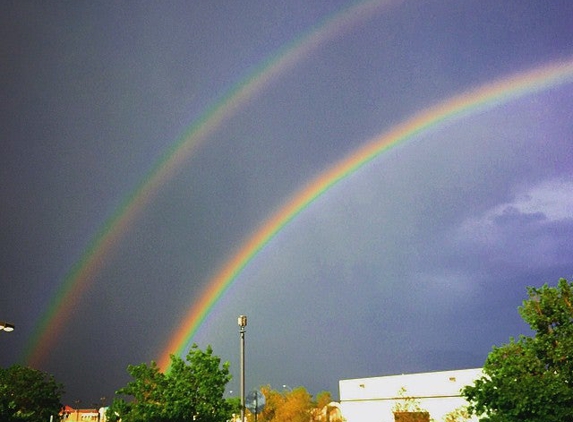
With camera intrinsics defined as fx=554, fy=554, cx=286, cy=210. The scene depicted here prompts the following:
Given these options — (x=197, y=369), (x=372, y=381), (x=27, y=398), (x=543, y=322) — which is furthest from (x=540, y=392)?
Answer: (x=372, y=381)

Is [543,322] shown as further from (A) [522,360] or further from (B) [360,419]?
(B) [360,419]

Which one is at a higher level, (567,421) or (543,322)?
(543,322)

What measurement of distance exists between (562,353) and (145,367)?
15755 mm

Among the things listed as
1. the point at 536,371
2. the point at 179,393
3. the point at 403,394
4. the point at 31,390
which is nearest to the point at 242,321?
the point at 179,393

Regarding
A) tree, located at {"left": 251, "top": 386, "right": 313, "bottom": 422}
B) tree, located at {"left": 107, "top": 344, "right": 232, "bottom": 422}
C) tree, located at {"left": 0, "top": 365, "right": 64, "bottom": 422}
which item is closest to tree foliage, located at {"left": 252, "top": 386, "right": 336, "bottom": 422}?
tree, located at {"left": 251, "top": 386, "right": 313, "bottom": 422}

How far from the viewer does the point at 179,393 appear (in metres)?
21.5

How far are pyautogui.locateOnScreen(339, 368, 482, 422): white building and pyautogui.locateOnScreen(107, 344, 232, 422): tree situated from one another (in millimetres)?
43086

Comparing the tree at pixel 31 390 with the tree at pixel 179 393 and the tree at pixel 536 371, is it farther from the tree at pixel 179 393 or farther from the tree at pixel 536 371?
the tree at pixel 536 371

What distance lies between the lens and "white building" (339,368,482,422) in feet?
204

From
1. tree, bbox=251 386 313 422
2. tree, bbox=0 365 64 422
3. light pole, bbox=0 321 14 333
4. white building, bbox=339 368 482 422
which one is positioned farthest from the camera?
tree, bbox=251 386 313 422

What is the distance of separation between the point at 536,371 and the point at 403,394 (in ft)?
167

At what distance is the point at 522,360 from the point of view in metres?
18.7

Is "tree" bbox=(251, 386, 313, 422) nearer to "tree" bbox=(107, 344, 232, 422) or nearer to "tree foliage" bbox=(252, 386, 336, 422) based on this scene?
"tree foliage" bbox=(252, 386, 336, 422)

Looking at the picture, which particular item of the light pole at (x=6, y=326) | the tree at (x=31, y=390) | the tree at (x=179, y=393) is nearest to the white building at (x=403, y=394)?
the tree at (x=31, y=390)
